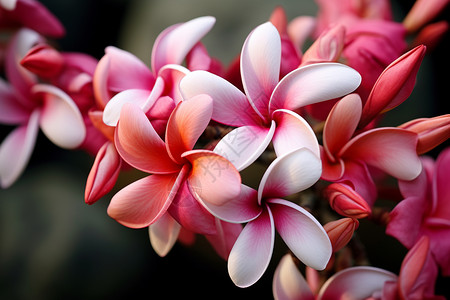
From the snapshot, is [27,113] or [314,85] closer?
[314,85]

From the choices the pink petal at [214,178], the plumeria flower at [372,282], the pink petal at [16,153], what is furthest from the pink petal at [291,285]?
the pink petal at [16,153]

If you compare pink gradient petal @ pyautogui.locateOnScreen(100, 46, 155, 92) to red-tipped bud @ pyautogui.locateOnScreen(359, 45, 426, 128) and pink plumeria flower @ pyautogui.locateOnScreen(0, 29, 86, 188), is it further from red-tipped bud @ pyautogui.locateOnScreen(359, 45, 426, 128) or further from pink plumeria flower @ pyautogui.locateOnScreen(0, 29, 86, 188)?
red-tipped bud @ pyautogui.locateOnScreen(359, 45, 426, 128)

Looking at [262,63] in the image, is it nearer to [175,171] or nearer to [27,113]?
[175,171]

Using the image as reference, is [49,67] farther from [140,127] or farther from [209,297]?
[209,297]

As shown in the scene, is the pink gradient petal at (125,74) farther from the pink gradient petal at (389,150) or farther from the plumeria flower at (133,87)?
the pink gradient petal at (389,150)

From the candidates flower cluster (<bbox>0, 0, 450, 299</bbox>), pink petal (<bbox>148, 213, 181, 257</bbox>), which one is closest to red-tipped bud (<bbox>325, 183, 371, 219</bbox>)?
flower cluster (<bbox>0, 0, 450, 299</bbox>)

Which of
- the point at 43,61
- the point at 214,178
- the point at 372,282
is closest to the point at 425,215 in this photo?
the point at 372,282

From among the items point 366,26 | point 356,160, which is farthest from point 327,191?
point 366,26
